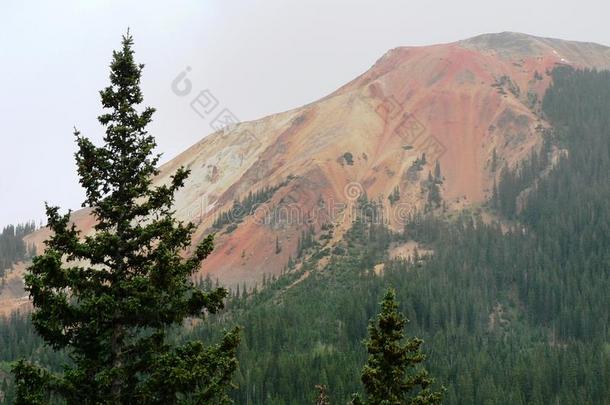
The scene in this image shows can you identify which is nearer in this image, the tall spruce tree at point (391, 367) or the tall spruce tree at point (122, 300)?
the tall spruce tree at point (122, 300)

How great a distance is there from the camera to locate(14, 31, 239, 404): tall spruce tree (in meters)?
18.5

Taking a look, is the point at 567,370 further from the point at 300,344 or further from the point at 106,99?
the point at 106,99

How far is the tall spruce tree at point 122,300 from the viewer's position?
18.5m

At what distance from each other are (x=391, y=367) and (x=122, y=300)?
31.5 ft

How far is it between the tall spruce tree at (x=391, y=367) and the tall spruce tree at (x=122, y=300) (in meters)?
6.00

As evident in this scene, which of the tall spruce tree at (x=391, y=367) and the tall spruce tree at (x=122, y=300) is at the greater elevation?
the tall spruce tree at (x=122, y=300)

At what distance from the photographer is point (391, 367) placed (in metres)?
23.5

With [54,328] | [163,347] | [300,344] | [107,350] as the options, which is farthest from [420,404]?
[300,344]

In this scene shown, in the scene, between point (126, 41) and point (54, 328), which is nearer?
point (54, 328)

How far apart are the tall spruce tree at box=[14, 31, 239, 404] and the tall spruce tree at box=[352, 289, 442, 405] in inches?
236

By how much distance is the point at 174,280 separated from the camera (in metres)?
19.3

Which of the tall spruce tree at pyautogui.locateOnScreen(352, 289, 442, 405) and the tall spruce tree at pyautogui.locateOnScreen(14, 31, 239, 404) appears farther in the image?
the tall spruce tree at pyautogui.locateOnScreen(352, 289, 442, 405)

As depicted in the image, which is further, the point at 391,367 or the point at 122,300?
the point at 391,367

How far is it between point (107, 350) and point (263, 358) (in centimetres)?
13530
